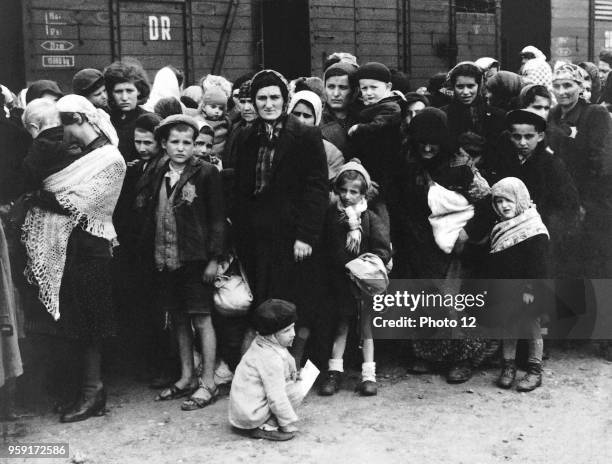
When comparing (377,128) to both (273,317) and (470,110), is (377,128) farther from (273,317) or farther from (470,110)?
(273,317)

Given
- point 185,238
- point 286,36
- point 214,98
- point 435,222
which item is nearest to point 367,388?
point 435,222

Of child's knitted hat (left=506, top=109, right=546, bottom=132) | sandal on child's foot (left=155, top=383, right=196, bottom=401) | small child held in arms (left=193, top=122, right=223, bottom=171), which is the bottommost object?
sandal on child's foot (left=155, top=383, right=196, bottom=401)

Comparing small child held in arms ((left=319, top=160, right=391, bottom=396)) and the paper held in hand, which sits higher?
small child held in arms ((left=319, top=160, right=391, bottom=396))

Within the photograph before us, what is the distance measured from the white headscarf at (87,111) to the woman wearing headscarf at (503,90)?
2.80 meters

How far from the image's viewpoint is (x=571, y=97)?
5.18 m

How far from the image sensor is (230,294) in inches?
169

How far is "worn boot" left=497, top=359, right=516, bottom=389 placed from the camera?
4383 mm

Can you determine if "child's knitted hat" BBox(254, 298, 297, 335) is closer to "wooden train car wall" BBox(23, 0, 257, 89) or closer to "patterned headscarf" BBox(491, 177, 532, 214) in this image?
"patterned headscarf" BBox(491, 177, 532, 214)

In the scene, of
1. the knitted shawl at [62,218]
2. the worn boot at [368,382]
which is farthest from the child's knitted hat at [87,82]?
the worn boot at [368,382]

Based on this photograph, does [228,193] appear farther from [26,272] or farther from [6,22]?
[6,22]

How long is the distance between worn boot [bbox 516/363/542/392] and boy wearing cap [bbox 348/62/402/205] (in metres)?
1.40

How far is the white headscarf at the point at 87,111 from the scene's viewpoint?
3.95m

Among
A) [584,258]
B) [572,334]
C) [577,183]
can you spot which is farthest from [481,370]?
[577,183]

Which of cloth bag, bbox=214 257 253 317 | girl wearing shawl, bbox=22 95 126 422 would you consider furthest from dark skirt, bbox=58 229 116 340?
cloth bag, bbox=214 257 253 317
